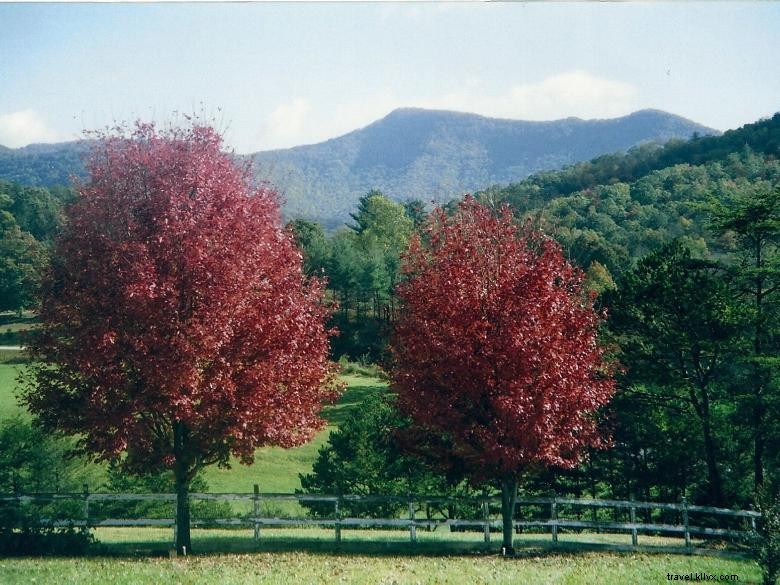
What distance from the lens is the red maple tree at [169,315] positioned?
652 inches

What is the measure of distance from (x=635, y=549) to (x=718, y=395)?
10086 mm

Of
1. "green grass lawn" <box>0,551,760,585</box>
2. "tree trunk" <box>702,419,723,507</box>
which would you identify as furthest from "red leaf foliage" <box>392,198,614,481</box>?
"tree trunk" <box>702,419,723,507</box>

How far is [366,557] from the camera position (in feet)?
58.7

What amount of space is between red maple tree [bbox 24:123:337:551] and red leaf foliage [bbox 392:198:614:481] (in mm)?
3439

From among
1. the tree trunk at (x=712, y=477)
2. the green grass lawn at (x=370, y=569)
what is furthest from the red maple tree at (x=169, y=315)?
the tree trunk at (x=712, y=477)

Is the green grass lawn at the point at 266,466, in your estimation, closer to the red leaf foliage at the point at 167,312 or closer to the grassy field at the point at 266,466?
the grassy field at the point at 266,466

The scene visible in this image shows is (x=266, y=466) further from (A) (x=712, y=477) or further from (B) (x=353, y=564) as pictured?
(B) (x=353, y=564)

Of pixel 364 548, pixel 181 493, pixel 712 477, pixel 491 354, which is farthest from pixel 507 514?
pixel 712 477

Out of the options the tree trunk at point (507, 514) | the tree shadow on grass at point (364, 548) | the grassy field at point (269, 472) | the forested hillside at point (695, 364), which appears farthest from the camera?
the grassy field at point (269, 472)

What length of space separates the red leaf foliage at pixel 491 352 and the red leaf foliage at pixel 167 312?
342cm

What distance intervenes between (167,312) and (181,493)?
5.30m

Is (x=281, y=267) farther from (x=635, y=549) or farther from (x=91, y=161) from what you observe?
(x=635, y=549)

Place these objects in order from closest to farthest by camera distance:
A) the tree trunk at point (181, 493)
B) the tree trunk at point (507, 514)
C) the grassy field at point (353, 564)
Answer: the grassy field at point (353, 564)
the tree trunk at point (181, 493)
the tree trunk at point (507, 514)

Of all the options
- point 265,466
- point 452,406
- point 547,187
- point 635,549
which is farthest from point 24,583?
point 547,187
